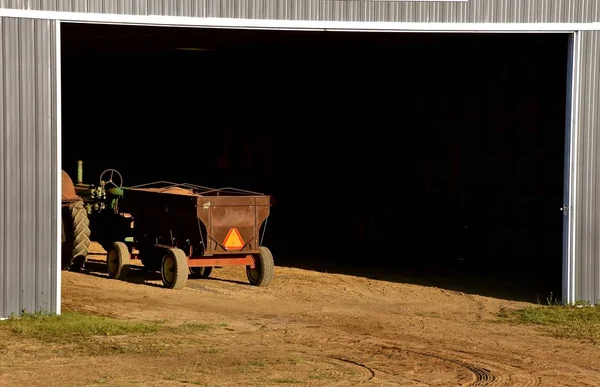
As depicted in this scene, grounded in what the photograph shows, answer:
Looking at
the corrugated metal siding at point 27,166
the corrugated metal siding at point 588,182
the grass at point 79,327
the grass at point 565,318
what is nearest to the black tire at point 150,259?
the grass at point 79,327


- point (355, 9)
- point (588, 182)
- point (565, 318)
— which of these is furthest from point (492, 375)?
point (355, 9)

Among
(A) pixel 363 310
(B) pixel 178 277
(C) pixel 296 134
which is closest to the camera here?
(A) pixel 363 310

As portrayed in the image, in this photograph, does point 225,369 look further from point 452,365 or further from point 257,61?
point 257,61

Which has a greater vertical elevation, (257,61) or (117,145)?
(257,61)

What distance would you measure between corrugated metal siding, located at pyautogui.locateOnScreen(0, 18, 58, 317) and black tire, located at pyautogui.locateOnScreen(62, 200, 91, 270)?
439 cm

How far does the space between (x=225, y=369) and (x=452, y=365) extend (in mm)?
2265

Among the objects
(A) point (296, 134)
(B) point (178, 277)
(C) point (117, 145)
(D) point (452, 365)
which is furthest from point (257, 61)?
(D) point (452, 365)

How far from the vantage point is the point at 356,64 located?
24203 millimetres

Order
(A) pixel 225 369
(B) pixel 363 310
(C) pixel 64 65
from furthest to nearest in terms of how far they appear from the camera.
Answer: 1. (C) pixel 64 65
2. (B) pixel 363 310
3. (A) pixel 225 369

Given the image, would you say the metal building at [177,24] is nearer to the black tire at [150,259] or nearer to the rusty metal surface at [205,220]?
the rusty metal surface at [205,220]

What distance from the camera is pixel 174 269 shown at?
51.6ft

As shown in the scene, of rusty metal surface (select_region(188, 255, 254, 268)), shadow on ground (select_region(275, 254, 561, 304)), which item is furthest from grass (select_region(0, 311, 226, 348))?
shadow on ground (select_region(275, 254, 561, 304))

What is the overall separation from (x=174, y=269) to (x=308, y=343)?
4434mm

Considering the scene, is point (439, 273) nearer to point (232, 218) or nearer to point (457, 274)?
point (457, 274)
